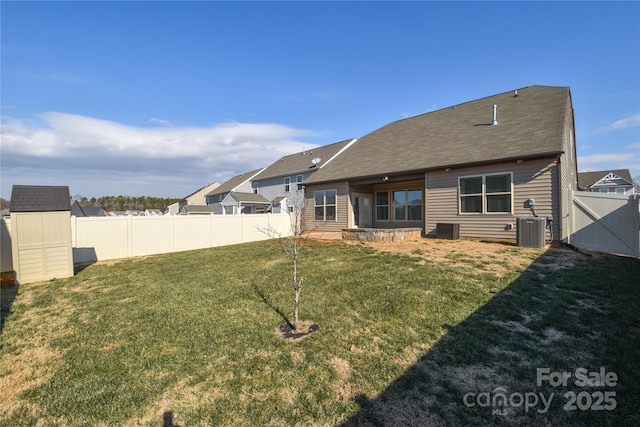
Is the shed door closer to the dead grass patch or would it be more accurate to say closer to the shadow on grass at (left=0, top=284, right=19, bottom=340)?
the shadow on grass at (left=0, top=284, right=19, bottom=340)

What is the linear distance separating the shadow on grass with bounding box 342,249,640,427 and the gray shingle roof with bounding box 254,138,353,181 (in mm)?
22477

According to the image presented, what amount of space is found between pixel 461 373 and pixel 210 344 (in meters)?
2.92

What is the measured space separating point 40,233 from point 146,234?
431 centimetres

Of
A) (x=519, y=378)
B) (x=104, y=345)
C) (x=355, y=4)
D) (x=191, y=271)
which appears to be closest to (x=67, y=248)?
(x=191, y=271)

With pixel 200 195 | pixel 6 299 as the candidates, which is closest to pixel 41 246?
pixel 6 299

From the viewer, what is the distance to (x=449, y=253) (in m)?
8.48

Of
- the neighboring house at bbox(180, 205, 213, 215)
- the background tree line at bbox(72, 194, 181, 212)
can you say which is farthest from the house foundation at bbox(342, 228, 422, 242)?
the background tree line at bbox(72, 194, 181, 212)

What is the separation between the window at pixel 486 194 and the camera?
1061cm

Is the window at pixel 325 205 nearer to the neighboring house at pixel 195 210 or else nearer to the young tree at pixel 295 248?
the young tree at pixel 295 248

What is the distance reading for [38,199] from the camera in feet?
24.9

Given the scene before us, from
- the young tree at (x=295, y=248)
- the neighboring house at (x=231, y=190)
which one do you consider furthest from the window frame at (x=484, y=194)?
the neighboring house at (x=231, y=190)

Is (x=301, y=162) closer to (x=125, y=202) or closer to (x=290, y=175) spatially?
(x=290, y=175)

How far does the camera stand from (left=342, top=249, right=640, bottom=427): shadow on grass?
2309 millimetres

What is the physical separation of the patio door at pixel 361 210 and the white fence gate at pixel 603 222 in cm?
931
